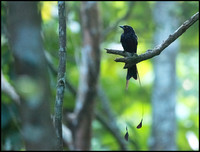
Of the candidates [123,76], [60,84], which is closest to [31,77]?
[60,84]

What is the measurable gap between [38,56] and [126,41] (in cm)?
243

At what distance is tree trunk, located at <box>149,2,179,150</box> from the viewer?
25.0ft

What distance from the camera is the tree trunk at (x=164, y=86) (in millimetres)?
7605

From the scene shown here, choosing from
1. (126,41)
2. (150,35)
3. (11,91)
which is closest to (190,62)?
→ (150,35)

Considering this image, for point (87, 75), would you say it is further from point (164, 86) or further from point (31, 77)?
point (31, 77)

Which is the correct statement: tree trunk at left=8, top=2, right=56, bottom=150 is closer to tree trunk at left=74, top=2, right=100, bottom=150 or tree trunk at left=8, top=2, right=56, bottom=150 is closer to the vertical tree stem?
the vertical tree stem

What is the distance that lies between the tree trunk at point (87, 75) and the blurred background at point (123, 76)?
250 mm

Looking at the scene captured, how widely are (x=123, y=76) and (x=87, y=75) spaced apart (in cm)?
398

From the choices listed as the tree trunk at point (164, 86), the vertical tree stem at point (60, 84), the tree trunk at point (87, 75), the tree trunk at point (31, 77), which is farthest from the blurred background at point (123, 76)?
the tree trunk at point (31, 77)

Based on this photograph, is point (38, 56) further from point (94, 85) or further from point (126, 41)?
point (94, 85)

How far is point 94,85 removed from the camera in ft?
23.6

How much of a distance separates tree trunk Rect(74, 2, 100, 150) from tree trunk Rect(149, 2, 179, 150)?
123 centimetres

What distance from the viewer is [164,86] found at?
25.7 feet

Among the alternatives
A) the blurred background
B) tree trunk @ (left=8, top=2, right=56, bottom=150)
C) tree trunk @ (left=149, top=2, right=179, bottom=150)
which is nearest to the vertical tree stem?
tree trunk @ (left=8, top=2, right=56, bottom=150)
